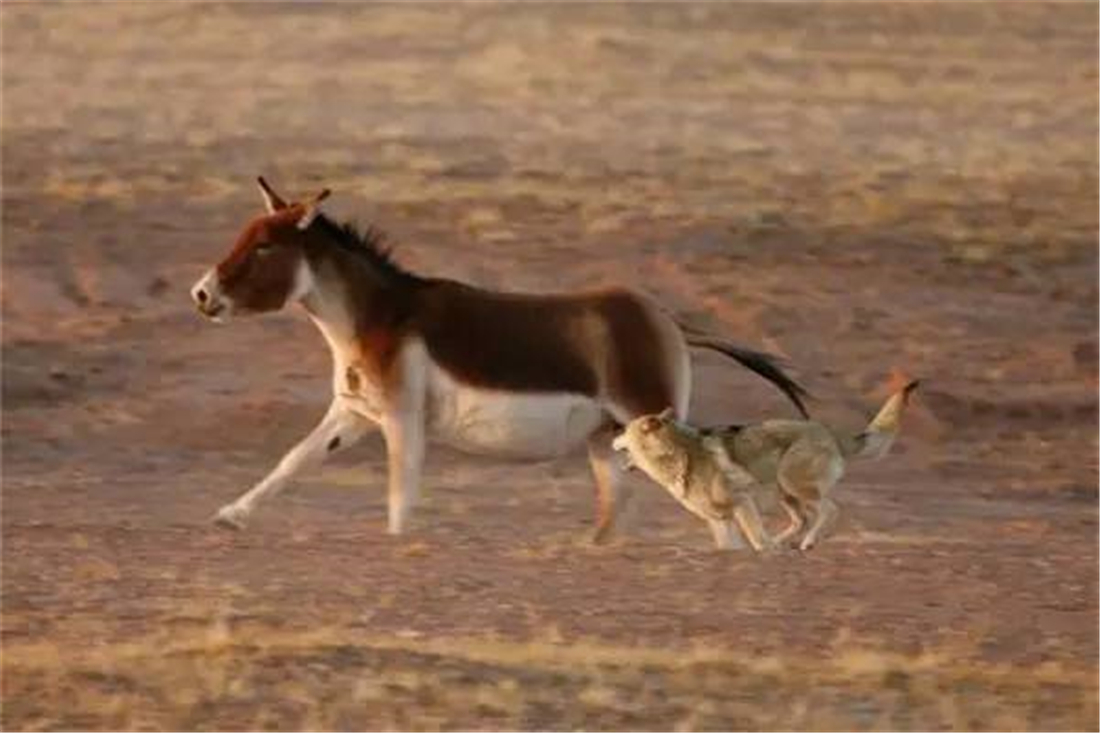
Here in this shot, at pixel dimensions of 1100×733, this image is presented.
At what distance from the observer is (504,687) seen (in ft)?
43.3

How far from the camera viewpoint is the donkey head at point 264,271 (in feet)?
50.8

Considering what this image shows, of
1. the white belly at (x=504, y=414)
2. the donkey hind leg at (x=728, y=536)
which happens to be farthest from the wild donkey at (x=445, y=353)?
the donkey hind leg at (x=728, y=536)

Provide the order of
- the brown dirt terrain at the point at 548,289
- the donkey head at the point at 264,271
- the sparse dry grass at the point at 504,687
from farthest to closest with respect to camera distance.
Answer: the donkey head at the point at 264,271 < the brown dirt terrain at the point at 548,289 < the sparse dry grass at the point at 504,687

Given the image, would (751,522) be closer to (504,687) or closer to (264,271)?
(504,687)

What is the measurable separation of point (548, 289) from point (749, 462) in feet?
29.8

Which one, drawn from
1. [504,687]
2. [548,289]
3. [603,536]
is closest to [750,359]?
[603,536]

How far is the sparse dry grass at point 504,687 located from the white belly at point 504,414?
1.75m

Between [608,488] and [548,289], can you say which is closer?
[608,488]

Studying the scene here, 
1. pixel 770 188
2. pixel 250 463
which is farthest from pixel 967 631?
pixel 770 188

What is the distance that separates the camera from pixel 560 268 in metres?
24.1

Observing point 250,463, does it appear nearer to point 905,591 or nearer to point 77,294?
A: point 77,294

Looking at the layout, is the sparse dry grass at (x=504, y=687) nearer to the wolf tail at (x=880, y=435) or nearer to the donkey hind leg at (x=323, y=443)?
the wolf tail at (x=880, y=435)

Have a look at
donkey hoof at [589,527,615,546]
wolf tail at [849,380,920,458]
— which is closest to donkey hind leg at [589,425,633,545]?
donkey hoof at [589,527,615,546]

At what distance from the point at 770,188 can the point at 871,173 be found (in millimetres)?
837
